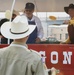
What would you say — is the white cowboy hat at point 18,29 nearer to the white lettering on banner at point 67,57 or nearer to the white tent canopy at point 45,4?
the white lettering on banner at point 67,57

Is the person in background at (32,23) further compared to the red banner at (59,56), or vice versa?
the person in background at (32,23)

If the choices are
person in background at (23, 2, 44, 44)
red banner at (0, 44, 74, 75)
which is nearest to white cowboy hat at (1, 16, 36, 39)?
red banner at (0, 44, 74, 75)

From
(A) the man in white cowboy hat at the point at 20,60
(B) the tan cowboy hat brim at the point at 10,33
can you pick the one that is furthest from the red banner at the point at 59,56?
(A) the man in white cowboy hat at the point at 20,60

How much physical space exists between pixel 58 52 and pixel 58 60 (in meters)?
0.10

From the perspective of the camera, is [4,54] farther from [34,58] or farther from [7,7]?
[7,7]

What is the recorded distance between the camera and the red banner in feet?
12.0

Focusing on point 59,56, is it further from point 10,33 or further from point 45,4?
point 45,4

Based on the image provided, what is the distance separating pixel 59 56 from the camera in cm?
369

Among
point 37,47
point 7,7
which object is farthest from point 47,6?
point 37,47

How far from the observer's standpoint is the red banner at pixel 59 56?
367 centimetres

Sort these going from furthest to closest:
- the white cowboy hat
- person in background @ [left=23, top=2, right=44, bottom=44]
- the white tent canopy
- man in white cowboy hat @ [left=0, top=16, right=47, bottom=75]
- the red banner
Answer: the white tent canopy
person in background @ [left=23, top=2, right=44, bottom=44]
the red banner
the white cowboy hat
man in white cowboy hat @ [left=0, top=16, right=47, bottom=75]

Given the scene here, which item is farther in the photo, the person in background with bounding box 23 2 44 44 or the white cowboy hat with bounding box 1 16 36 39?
the person in background with bounding box 23 2 44 44

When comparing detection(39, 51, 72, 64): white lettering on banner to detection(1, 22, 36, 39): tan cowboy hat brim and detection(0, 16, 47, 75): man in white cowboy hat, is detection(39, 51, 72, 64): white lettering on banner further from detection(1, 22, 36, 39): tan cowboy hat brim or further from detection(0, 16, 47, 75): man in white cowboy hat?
detection(0, 16, 47, 75): man in white cowboy hat

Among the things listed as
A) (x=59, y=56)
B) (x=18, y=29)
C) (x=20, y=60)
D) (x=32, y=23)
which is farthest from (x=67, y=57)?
(x=20, y=60)
